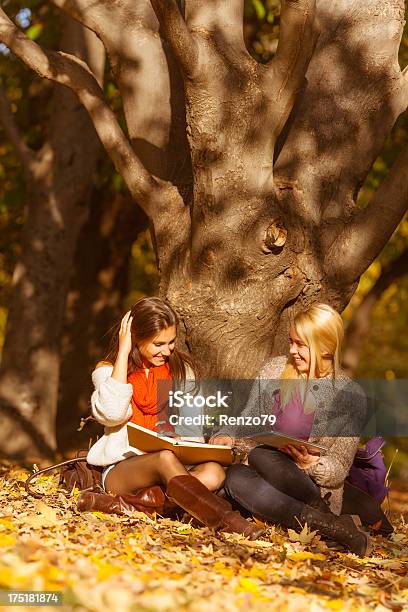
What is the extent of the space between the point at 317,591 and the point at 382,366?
22.7m

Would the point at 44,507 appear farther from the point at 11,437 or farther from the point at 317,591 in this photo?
the point at 11,437

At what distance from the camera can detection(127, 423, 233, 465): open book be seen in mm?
5625

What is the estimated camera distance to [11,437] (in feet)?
34.7

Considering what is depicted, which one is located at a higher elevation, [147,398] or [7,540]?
[147,398]

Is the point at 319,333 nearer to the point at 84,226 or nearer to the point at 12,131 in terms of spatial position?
the point at 12,131

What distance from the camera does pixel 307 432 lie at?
19.4ft

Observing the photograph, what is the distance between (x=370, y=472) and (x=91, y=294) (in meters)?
8.43

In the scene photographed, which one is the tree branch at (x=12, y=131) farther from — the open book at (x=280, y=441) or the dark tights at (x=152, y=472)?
the open book at (x=280, y=441)

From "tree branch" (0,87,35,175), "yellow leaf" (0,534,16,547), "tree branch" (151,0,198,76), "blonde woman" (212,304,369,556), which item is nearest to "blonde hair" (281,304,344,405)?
"blonde woman" (212,304,369,556)

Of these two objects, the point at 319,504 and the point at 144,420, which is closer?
the point at 319,504

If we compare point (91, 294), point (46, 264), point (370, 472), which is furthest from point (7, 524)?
point (91, 294)

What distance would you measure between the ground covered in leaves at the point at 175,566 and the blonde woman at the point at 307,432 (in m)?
0.20

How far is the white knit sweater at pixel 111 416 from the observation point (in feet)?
19.1

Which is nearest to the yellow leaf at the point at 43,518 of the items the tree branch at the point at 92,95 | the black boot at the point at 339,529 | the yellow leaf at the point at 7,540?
the yellow leaf at the point at 7,540
